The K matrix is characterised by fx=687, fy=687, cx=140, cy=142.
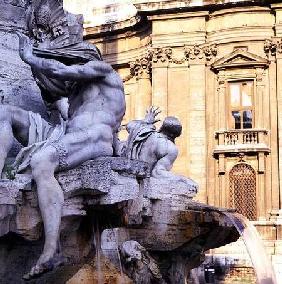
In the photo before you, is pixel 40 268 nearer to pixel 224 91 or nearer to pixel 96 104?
pixel 96 104

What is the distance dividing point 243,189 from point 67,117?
60.2ft

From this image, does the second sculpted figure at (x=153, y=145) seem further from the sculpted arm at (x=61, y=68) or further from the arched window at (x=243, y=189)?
the arched window at (x=243, y=189)

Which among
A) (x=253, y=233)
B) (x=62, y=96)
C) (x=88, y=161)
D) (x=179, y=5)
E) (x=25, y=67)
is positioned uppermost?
(x=179, y=5)

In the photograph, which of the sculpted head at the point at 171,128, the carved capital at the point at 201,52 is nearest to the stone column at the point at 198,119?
the carved capital at the point at 201,52

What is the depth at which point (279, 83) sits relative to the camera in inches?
938

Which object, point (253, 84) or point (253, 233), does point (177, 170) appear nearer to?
point (253, 84)

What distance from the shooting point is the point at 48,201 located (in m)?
4.62

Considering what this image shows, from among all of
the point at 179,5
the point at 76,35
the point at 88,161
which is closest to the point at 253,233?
the point at 88,161

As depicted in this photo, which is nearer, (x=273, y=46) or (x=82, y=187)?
(x=82, y=187)

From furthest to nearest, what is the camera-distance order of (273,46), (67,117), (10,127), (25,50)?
1. (273,46)
2. (67,117)
3. (25,50)
4. (10,127)

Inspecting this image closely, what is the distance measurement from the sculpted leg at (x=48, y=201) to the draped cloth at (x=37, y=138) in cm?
21

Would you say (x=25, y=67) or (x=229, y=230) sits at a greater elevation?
(x=25, y=67)

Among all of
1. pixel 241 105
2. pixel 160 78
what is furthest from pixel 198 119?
pixel 160 78

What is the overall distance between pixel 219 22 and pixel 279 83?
3.25m
